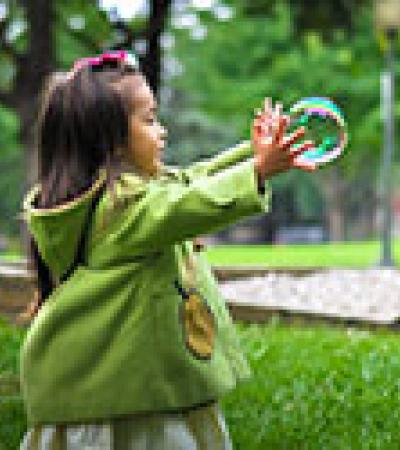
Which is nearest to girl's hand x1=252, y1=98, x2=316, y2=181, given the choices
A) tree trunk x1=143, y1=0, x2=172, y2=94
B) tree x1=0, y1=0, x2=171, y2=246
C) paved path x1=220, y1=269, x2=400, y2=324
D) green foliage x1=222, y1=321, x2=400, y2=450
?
green foliage x1=222, y1=321, x2=400, y2=450

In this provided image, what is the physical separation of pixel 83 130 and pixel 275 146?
467mm

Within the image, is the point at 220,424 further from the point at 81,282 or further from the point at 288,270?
the point at 288,270

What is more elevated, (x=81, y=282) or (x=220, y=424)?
(x=81, y=282)

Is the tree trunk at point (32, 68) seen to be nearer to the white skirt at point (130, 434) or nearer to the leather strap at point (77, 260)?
the leather strap at point (77, 260)

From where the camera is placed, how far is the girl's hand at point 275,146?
2322 millimetres

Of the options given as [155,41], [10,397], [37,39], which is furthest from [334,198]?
[10,397]

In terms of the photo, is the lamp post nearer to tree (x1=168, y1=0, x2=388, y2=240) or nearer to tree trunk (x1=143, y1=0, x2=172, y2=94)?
tree trunk (x1=143, y1=0, x2=172, y2=94)

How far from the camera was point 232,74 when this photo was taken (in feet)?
83.9

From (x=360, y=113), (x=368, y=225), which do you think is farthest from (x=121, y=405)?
(x=368, y=225)

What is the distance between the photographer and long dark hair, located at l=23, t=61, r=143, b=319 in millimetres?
2500

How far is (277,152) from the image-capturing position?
2.33 metres

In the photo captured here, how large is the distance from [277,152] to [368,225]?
1549 inches

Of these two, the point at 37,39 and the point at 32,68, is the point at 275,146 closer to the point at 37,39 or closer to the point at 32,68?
the point at 37,39

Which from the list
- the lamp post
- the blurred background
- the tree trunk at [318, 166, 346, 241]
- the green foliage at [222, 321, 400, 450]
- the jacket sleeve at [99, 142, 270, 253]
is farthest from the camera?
the tree trunk at [318, 166, 346, 241]
